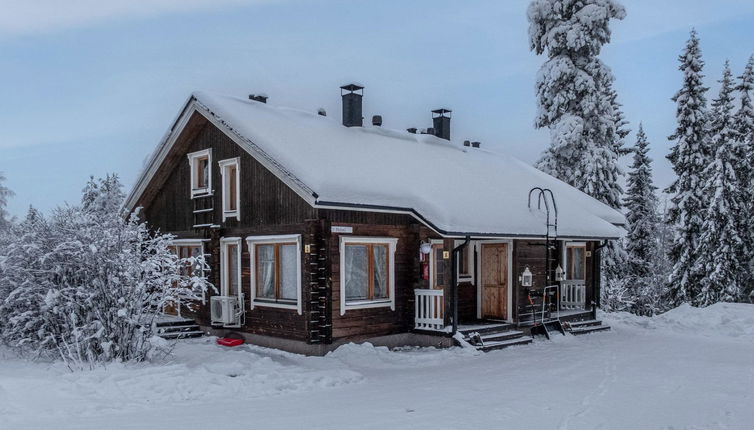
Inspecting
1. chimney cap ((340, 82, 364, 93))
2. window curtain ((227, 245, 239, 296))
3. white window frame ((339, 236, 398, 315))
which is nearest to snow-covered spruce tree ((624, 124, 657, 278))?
chimney cap ((340, 82, 364, 93))

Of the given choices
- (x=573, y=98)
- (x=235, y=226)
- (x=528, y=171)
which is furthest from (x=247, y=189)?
(x=573, y=98)

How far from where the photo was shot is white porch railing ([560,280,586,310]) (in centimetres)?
2006

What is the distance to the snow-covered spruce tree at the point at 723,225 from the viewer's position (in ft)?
88.4

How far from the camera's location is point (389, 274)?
1508 cm

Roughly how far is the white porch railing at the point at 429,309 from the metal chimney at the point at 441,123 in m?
9.23

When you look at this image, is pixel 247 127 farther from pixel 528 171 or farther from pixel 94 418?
pixel 528 171

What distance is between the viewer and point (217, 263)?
1664cm

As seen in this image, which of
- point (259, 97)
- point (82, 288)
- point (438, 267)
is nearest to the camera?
point (82, 288)

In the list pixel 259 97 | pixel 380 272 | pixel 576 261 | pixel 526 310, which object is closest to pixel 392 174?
pixel 380 272

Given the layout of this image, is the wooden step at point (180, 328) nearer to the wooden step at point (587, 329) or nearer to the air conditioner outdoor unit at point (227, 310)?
the air conditioner outdoor unit at point (227, 310)

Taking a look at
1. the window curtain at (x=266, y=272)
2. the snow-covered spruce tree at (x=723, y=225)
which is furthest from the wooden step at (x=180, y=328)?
the snow-covered spruce tree at (x=723, y=225)

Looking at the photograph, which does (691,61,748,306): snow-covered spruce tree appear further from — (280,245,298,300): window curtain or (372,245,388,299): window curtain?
(280,245,298,300): window curtain

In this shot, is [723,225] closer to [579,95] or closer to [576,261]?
[579,95]

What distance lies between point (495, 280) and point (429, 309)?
3.00 meters
